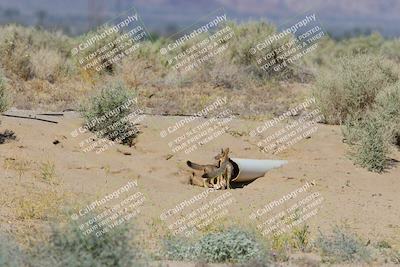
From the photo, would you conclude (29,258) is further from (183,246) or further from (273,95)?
(273,95)

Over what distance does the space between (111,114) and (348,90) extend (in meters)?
5.14

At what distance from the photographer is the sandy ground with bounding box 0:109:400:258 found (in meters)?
11.3

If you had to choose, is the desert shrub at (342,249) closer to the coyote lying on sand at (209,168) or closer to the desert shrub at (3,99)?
the coyote lying on sand at (209,168)

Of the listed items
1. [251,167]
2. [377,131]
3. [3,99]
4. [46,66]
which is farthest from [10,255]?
[46,66]

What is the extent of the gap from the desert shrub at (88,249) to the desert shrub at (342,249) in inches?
117

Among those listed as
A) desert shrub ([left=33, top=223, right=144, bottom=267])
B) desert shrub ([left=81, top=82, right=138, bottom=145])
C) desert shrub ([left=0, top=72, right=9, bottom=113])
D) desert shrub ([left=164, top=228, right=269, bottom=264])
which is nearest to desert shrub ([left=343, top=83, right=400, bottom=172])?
desert shrub ([left=81, top=82, right=138, bottom=145])

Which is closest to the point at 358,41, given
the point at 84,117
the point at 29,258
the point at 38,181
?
the point at 84,117

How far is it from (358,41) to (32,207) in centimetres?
3954

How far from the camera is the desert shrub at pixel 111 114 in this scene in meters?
15.3

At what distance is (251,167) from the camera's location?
13648 millimetres

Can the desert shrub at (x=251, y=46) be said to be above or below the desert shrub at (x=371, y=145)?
above

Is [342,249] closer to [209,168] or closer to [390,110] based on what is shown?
[209,168]

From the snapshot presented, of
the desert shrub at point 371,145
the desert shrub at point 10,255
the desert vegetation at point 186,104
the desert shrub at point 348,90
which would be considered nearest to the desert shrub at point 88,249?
the desert vegetation at point 186,104

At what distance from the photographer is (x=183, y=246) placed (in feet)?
29.4
